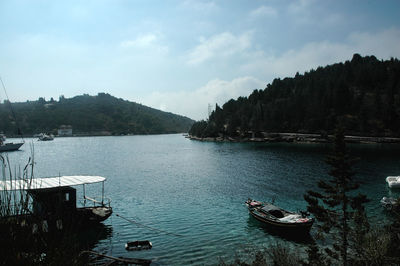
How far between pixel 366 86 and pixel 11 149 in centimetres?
22620

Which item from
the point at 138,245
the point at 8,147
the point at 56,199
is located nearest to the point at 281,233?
the point at 138,245

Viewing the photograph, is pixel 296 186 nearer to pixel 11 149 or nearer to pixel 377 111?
pixel 377 111

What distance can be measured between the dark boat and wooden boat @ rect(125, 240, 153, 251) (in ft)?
43.2

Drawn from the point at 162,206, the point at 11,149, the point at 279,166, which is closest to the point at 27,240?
the point at 162,206

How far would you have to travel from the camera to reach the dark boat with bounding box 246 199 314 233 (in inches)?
1165

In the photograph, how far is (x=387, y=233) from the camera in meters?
20.2

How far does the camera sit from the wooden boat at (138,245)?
26.9m

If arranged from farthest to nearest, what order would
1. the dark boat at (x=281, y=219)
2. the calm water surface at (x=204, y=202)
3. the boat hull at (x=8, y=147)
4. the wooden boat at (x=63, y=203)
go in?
the boat hull at (x=8, y=147), the dark boat at (x=281, y=219), the wooden boat at (x=63, y=203), the calm water surface at (x=204, y=202)

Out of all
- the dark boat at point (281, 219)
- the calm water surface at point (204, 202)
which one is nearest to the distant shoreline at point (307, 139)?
the calm water surface at point (204, 202)

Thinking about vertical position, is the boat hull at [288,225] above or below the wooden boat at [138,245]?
above

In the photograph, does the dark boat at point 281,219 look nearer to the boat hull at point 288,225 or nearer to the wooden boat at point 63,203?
the boat hull at point 288,225

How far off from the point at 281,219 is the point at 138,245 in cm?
1515

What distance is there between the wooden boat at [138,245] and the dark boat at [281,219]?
1317 centimetres

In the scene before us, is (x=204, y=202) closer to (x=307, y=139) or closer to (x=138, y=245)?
(x=138, y=245)
